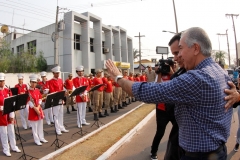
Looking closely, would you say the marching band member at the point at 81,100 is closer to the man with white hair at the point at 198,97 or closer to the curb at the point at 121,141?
the curb at the point at 121,141

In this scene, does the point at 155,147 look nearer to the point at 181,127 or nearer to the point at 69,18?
the point at 181,127

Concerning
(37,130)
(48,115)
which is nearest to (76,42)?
(48,115)

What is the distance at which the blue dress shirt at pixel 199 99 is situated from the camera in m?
1.68

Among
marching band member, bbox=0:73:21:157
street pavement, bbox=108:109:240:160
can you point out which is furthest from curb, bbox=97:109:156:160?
marching band member, bbox=0:73:21:157

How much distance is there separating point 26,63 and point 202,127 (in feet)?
82.1

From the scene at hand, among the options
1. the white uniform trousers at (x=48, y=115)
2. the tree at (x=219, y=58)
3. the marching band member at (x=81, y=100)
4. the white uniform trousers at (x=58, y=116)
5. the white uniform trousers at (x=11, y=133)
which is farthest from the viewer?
the white uniform trousers at (x=48, y=115)

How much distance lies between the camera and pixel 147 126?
8742 mm

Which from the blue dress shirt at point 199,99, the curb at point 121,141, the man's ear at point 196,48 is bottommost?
the curb at point 121,141

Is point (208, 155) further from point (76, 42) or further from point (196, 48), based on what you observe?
point (76, 42)

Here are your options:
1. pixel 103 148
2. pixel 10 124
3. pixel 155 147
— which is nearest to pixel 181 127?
pixel 155 147

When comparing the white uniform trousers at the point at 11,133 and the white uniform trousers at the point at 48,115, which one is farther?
the white uniform trousers at the point at 48,115

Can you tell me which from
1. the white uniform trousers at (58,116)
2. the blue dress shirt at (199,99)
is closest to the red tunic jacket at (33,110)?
the white uniform trousers at (58,116)

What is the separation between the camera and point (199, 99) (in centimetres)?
170

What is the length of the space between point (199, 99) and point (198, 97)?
0.07ft
